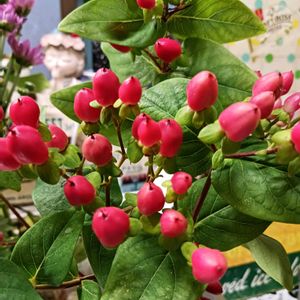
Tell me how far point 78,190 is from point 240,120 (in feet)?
0.27

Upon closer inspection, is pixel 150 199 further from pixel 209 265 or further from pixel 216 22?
pixel 216 22

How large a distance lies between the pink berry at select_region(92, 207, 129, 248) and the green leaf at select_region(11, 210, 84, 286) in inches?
2.5

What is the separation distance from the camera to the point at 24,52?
555mm

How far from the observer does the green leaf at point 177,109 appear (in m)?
0.29

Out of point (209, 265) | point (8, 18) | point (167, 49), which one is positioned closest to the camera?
point (209, 265)

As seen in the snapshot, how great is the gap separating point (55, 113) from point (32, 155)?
1.98ft

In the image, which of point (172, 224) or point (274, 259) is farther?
point (274, 259)

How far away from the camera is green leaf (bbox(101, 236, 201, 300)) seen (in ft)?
0.81

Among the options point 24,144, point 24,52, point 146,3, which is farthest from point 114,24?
point 24,52

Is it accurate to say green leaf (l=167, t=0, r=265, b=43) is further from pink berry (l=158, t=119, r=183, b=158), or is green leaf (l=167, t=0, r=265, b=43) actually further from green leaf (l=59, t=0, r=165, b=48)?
pink berry (l=158, t=119, r=183, b=158)

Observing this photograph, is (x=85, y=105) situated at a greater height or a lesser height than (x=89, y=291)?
greater

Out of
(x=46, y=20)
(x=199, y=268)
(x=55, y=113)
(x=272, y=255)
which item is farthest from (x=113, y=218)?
(x=46, y=20)

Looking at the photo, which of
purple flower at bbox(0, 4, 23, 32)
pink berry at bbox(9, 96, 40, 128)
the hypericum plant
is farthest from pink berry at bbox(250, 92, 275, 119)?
purple flower at bbox(0, 4, 23, 32)

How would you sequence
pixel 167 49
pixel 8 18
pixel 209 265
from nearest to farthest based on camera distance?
1. pixel 209 265
2. pixel 167 49
3. pixel 8 18
